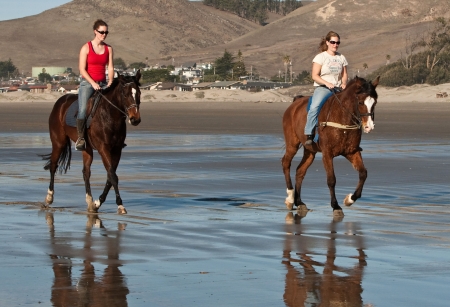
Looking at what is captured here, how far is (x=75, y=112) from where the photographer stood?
13.9 meters

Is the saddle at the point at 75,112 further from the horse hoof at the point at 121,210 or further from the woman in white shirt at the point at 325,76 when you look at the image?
the woman in white shirt at the point at 325,76

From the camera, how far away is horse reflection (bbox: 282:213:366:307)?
7.39 meters

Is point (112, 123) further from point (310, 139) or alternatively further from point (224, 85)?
point (224, 85)

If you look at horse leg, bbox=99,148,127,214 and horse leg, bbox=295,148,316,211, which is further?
horse leg, bbox=295,148,316,211

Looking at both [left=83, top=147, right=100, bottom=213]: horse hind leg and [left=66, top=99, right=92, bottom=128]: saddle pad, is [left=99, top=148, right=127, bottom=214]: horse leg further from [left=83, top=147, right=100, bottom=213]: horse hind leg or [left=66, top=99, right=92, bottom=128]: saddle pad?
[left=66, top=99, right=92, bottom=128]: saddle pad

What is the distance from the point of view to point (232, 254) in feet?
30.9

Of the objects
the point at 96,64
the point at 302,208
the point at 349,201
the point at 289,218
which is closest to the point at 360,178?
the point at 349,201

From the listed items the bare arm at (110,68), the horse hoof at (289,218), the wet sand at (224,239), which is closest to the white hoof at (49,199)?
the wet sand at (224,239)

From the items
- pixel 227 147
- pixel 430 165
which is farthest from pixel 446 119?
pixel 430 165

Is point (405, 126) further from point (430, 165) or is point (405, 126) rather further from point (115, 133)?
point (115, 133)

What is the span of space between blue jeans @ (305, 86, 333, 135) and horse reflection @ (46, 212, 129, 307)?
355 cm

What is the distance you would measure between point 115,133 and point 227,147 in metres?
13.1

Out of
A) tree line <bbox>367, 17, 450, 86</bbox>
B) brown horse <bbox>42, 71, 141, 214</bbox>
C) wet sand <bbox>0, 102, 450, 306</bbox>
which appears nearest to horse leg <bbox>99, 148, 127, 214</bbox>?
brown horse <bbox>42, 71, 141, 214</bbox>

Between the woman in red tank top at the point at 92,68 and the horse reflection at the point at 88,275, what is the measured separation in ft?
9.15
